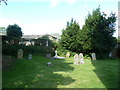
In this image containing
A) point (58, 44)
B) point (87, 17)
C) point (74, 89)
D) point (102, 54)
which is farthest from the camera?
point (58, 44)

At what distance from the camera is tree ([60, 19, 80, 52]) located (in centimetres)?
1870

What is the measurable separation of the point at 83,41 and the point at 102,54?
11.1ft

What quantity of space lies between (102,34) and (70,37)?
5182mm

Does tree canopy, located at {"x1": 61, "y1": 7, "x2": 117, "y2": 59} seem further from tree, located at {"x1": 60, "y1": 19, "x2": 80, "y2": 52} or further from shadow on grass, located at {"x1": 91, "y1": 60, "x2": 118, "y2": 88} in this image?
shadow on grass, located at {"x1": 91, "y1": 60, "x2": 118, "y2": 88}

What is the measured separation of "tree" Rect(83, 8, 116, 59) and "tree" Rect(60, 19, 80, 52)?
241 cm

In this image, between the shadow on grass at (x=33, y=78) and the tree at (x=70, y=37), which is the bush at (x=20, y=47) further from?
the shadow on grass at (x=33, y=78)

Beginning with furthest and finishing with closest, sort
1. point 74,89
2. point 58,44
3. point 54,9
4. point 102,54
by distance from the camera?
point 58,44 < point 102,54 < point 54,9 < point 74,89

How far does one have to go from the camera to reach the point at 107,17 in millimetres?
17031

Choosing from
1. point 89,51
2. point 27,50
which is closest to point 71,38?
point 89,51

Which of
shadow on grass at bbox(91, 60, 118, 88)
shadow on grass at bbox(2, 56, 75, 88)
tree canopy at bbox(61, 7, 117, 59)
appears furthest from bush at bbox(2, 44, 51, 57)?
shadow on grass at bbox(91, 60, 118, 88)

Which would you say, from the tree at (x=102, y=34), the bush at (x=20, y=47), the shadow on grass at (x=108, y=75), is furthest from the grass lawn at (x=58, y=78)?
the tree at (x=102, y=34)

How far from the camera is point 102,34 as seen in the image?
1636cm

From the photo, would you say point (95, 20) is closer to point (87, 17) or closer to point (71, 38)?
point (87, 17)

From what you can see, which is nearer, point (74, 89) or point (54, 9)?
point (74, 89)
